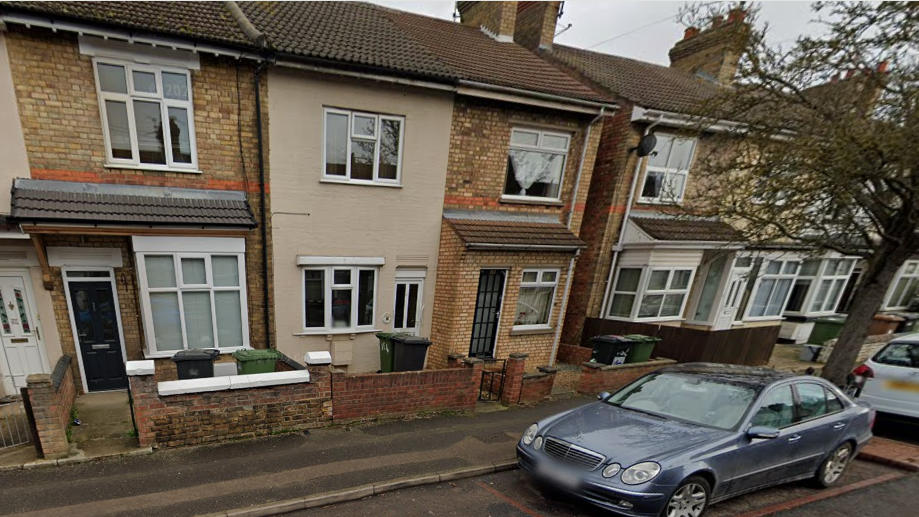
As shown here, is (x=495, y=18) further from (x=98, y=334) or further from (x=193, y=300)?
(x=98, y=334)

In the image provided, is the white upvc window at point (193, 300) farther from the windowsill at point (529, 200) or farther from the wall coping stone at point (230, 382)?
the windowsill at point (529, 200)

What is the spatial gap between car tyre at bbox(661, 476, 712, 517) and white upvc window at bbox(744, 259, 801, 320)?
10.0m

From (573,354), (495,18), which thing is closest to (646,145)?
(573,354)

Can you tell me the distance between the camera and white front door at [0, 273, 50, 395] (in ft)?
18.0

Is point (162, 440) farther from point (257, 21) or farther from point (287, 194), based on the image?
point (257, 21)

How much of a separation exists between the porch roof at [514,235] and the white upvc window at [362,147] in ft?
5.42

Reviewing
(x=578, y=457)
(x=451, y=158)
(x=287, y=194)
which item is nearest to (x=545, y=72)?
(x=451, y=158)

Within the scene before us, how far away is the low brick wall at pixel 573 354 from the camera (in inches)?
371

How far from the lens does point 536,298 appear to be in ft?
28.8

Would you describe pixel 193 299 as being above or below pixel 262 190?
below

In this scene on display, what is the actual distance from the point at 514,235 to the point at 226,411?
5.72m

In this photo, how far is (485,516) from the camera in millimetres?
3713

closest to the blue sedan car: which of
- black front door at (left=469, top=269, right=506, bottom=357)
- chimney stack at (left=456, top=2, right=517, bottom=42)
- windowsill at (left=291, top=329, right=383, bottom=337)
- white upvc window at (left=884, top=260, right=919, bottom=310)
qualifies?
black front door at (left=469, top=269, right=506, bottom=357)

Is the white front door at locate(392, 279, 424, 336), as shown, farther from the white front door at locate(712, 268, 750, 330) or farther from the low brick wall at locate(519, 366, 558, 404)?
the white front door at locate(712, 268, 750, 330)
